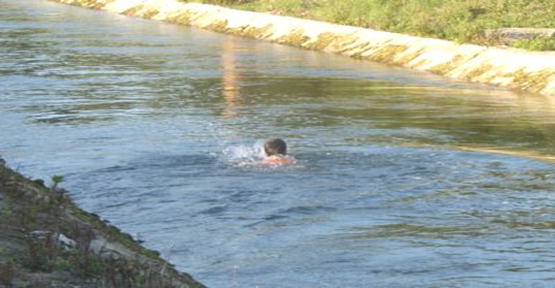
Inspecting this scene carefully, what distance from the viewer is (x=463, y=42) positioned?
3522cm

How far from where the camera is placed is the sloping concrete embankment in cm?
3109

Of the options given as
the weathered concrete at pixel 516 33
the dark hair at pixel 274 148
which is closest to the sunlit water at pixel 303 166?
the dark hair at pixel 274 148

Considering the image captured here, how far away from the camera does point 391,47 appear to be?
3834 cm

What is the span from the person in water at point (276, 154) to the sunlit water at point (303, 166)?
6.1 inches

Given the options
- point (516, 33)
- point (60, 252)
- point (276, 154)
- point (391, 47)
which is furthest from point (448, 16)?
point (60, 252)

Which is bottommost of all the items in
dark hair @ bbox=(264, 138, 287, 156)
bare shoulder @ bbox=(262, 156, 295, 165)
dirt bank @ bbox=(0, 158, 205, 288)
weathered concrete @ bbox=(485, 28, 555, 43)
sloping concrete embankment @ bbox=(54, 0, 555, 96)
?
sloping concrete embankment @ bbox=(54, 0, 555, 96)

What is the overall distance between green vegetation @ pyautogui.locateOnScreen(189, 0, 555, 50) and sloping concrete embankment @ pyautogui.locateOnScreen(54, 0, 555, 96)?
592 mm

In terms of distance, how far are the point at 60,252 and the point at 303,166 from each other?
997cm

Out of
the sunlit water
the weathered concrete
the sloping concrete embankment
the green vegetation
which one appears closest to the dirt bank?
the sunlit water

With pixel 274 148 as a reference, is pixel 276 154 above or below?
below

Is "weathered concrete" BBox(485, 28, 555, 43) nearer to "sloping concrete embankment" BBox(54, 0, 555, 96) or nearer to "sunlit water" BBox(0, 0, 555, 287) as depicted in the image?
"sloping concrete embankment" BBox(54, 0, 555, 96)

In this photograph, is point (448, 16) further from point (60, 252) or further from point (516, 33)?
point (60, 252)

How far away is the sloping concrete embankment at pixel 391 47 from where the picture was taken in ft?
102

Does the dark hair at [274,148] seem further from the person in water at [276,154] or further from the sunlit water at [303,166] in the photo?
the sunlit water at [303,166]
